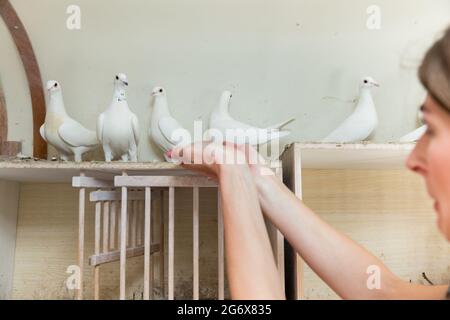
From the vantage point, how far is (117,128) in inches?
37.4

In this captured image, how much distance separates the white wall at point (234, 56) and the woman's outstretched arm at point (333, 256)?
1.82 ft

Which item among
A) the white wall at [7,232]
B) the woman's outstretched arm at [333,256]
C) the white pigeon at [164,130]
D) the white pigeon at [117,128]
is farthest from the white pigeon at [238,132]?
the white wall at [7,232]

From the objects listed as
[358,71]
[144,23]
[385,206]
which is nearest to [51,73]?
[144,23]

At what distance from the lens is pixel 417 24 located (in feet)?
4.10

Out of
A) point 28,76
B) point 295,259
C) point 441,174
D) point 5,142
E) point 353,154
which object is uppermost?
point 28,76

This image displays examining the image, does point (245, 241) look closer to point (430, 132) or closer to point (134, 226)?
point (430, 132)

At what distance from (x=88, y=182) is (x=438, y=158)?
27.4 inches

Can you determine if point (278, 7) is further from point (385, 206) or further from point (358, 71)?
point (385, 206)

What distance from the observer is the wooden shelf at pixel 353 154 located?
82 cm

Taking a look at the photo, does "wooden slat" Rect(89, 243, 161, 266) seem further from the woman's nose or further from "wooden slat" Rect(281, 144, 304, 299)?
the woman's nose

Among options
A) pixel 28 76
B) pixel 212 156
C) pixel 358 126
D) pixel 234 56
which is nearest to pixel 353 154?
pixel 358 126

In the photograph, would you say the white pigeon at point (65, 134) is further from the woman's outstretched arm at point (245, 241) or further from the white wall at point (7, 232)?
the woman's outstretched arm at point (245, 241)

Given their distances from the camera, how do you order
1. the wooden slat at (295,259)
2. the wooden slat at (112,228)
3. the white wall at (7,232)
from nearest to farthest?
1. the wooden slat at (295,259)
2. the wooden slat at (112,228)
3. the white wall at (7,232)
